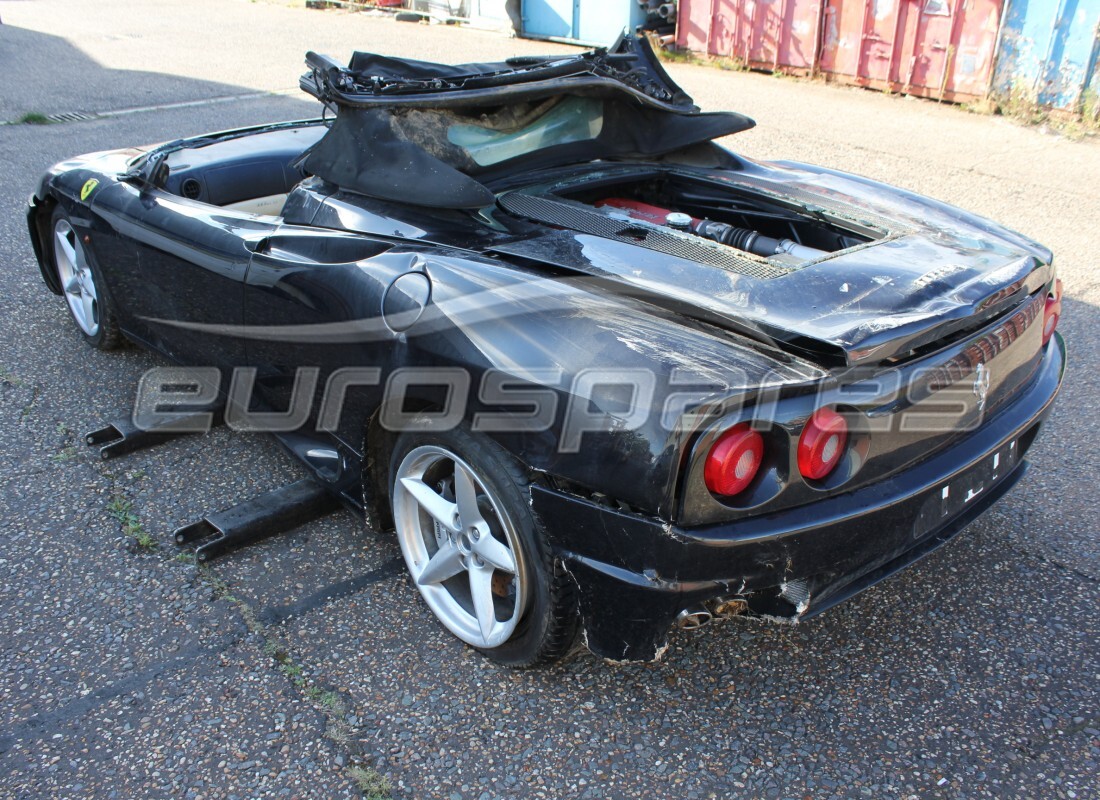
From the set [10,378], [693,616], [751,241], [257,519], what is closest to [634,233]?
[751,241]

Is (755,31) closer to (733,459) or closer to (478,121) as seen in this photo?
(478,121)

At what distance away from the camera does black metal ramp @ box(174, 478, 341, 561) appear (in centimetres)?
299

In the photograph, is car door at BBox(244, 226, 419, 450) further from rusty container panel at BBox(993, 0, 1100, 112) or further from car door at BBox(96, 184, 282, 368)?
rusty container panel at BBox(993, 0, 1100, 112)

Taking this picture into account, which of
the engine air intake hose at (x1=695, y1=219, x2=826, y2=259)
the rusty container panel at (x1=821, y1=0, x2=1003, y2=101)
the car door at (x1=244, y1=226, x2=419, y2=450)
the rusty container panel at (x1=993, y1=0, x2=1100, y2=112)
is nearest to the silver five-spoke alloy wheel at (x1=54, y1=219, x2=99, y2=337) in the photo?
the car door at (x1=244, y1=226, x2=419, y2=450)

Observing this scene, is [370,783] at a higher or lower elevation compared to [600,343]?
lower

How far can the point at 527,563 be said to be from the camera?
2.25 meters

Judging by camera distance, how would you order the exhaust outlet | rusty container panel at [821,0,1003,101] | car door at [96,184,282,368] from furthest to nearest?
rusty container panel at [821,0,1003,101] < car door at [96,184,282,368] < the exhaust outlet

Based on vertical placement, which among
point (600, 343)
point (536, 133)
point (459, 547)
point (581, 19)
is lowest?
point (459, 547)

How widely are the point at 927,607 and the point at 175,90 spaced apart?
1069 centimetres

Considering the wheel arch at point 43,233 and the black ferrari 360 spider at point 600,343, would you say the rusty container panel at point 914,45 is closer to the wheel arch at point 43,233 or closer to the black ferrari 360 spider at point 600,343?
the black ferrari 360 spider at point 600,343

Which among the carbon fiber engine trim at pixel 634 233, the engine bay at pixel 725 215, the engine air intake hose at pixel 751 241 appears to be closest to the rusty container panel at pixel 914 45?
the engine bay at pixel 725 215

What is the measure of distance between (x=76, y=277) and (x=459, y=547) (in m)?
2.73

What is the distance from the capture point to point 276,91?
10891mm

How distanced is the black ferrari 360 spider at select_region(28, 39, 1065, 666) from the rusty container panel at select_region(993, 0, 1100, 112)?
6975 millimetres
